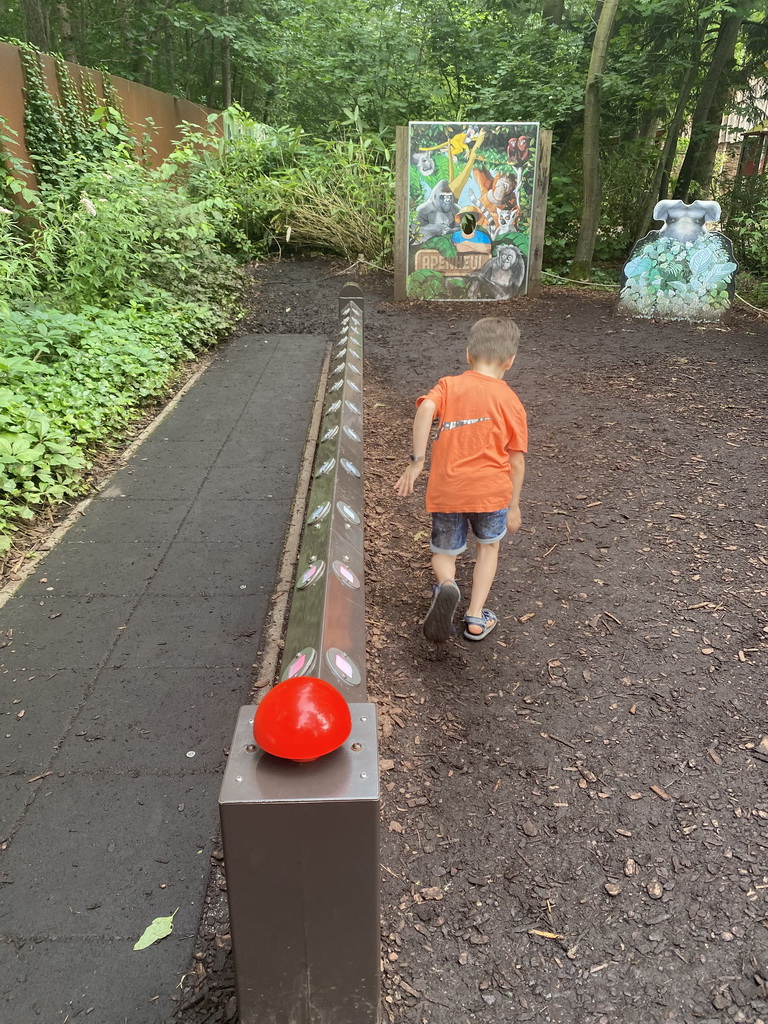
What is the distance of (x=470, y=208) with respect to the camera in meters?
9.66

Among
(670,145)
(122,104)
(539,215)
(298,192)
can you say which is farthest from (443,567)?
(122,104)

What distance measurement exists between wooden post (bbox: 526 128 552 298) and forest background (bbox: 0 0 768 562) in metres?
1.11

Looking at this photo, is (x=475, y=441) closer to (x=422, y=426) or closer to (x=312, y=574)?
(x=422, y=426)

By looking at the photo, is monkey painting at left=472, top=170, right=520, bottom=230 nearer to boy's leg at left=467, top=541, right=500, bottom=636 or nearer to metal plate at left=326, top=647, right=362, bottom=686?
boy's leg at left=467, top=541, right=500, bottom=636

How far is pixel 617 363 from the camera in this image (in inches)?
280

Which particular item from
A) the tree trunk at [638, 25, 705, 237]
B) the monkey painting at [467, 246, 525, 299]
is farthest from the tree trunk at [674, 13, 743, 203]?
the monkey painting at [467, 246, 525, 299]

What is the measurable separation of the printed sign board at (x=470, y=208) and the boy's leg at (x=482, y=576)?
25.1ft

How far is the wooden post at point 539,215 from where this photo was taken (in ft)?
31.0

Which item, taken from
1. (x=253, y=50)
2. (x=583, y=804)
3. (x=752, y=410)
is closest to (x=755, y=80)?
(x=752, y=410)

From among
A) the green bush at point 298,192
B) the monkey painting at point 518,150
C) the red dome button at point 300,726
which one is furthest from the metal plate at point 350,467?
the green bush at point 298,192

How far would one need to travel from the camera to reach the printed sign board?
9.42 m

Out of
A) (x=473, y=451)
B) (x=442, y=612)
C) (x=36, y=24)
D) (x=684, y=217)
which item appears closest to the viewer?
(x=442, y=612)

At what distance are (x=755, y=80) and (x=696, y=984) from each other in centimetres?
1414

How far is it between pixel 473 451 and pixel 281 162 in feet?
38.8
